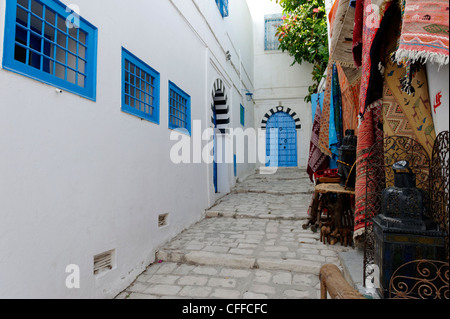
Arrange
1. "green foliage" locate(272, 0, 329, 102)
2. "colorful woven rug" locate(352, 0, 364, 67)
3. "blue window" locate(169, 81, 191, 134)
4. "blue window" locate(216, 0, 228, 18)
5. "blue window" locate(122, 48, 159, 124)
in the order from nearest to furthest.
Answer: "colorful woven rug" locate(352, 0, 364, 67)
"blue window" locate(122, 48, 159, 124)
"blue window" locate(169, 81, 191, 134)
"blue window" locate(216, 0, 228, 18)
"green foliage" locate(272, 0, 329, 102)

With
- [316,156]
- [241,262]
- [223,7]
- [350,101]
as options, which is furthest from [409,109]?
[223,7]

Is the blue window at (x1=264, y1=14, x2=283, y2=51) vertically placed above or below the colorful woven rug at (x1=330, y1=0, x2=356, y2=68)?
above

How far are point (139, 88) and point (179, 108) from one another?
128 cm

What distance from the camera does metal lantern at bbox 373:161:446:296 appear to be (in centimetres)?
142

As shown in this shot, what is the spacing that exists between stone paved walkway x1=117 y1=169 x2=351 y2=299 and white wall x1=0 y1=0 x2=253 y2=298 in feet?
0.98

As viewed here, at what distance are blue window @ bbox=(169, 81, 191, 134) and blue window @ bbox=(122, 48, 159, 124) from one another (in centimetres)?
51

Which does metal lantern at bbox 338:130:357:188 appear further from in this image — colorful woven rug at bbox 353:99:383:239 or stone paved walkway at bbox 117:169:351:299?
stone paved walkway at bbox 117:169:351:299

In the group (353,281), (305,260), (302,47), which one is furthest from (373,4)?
(302,47)

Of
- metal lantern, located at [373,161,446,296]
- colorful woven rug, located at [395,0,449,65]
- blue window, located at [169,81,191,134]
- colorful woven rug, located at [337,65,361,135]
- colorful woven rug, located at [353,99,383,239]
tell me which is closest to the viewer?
colorful woven rug, located at [395,0,449,65]

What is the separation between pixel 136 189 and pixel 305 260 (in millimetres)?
2123

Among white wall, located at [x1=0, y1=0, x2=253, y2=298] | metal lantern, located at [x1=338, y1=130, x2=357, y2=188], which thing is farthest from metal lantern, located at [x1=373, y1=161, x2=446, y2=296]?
white wall, located at [x1=0, y1=0, x2=253, y2=298]

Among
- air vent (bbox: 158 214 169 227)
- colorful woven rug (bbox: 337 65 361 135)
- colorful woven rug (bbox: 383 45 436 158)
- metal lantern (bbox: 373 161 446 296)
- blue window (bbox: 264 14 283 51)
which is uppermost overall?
blue window (bbox: 264 14 283 51)

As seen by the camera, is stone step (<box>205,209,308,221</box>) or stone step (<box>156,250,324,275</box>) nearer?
stone step (<box>156,250,324,275</box>)

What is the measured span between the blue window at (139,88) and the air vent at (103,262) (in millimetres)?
1518
